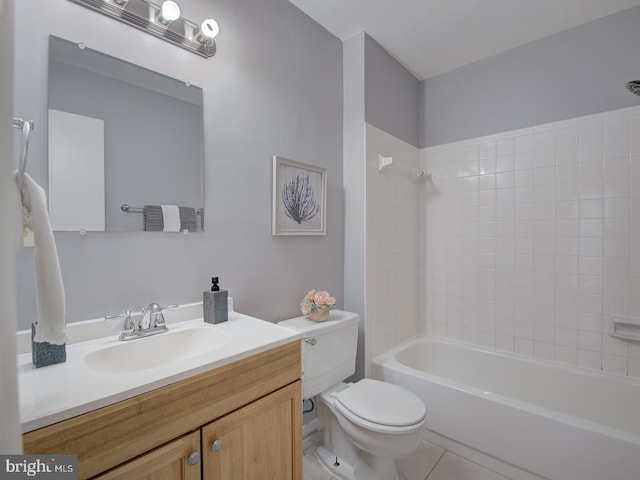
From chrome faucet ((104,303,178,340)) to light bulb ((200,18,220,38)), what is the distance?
116 cm

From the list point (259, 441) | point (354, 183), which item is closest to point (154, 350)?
point (259, 441)

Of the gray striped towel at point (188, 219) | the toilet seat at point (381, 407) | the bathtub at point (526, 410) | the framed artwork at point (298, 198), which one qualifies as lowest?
the bathtub at point (526, 410)

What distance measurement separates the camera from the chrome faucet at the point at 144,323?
109cm

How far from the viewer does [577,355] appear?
1.99 meters

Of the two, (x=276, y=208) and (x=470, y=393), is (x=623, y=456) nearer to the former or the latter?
(x=470, y=393)

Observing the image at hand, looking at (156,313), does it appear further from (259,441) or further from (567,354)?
(567,354)

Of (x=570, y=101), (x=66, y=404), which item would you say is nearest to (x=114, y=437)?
(x=66, y=404)

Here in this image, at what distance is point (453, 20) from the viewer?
1.96m

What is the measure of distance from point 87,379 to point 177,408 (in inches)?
9.3

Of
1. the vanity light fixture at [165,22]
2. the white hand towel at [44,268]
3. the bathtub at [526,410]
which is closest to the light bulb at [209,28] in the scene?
the vanity light fixture at [165,22]

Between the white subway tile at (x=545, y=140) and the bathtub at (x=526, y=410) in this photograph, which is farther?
the white subway tile at (x=545, y=140)

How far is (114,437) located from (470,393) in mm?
1710

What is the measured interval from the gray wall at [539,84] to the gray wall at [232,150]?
3.35 ft

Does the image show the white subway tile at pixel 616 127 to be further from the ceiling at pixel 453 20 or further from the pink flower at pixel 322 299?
the pink flower at pixel 322 299
